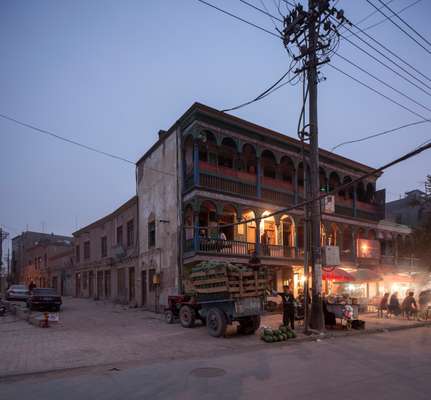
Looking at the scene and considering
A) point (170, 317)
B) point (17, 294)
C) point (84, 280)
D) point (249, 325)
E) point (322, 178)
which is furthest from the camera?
point (84, 280)

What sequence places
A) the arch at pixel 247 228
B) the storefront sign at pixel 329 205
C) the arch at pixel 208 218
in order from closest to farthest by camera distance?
the storefront sign at pixel 329 205 < the arch at pixel 208 218 < the arch at pixel 247 228

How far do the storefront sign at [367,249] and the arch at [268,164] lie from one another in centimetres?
941

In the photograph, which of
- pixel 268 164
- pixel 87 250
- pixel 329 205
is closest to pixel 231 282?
pixel 329 205

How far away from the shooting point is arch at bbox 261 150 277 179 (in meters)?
26.3

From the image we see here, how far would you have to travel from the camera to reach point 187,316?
17.2 metres

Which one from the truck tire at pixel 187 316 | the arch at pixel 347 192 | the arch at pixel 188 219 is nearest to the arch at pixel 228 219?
the arch at pixel 188 219

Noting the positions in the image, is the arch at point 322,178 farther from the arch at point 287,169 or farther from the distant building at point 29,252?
the distant building at point 29,252

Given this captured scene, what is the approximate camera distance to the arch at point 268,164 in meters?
26.3

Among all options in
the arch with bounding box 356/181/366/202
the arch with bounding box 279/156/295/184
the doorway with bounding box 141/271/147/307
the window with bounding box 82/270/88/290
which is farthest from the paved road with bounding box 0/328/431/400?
the window with bounding box 82/270/88/290

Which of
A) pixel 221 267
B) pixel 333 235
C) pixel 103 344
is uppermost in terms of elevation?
pixel 333 235

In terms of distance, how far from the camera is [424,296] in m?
23.5

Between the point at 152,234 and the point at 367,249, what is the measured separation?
54.9 ft

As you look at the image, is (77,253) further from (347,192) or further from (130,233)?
(347,192)

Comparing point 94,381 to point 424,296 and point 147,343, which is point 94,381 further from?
point 424,296
